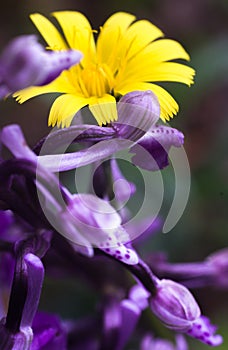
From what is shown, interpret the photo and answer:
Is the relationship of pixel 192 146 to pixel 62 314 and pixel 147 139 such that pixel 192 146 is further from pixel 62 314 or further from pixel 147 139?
pixel 147 139

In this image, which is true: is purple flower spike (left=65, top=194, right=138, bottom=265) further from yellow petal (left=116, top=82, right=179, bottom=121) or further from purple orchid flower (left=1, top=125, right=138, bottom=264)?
yellow petal (left=116, top=82, right=179, bottom=121)

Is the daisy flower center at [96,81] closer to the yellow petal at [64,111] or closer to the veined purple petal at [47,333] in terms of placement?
the yellow petal at [64,111]

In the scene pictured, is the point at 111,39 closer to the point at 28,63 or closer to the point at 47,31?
the point at 47,31

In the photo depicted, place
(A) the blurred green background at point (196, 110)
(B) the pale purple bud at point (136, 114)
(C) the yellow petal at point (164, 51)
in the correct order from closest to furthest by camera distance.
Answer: (B) the pale purple bud at point (136, 114), (C) the yellow petal at point (164, 51), (A) the blurred green background at point (196, 110)

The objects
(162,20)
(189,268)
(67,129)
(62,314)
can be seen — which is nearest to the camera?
(67,129)

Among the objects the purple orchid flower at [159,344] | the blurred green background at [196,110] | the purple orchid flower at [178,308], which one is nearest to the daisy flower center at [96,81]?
the purple orchid flower at [178,308]

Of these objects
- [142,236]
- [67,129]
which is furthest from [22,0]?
[67,129]
